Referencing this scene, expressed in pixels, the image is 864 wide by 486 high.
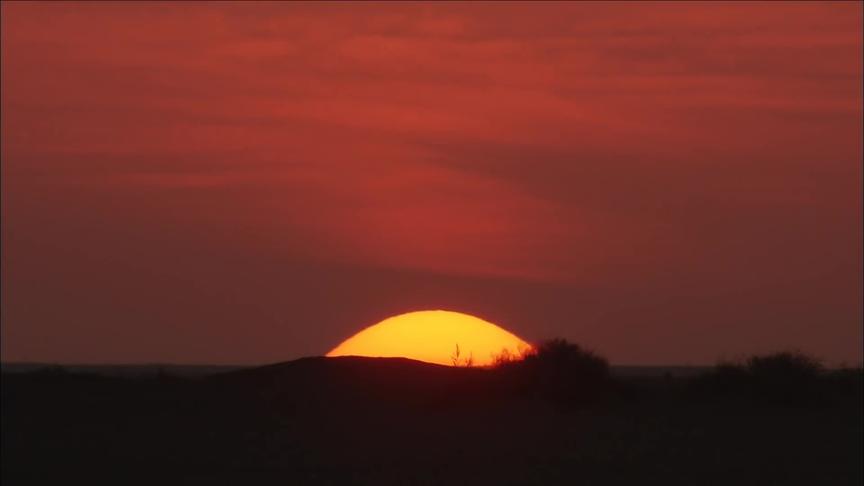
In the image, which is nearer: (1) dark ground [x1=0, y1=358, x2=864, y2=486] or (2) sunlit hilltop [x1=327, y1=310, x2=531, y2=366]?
(1) dark ground [x1=0, y1=358, x2=864, y2=486]

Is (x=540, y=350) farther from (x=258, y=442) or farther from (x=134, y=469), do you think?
(x=134, y=469)

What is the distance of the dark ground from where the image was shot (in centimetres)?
3250

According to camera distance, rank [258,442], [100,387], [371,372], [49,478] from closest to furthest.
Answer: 1. [49,478]
2. [258,442]
3. [371,372]
4. [100,387]

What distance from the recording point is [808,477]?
1278 inches

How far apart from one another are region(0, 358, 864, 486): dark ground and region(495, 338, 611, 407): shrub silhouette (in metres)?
0.47

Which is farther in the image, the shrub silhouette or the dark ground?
the shrub silhouette

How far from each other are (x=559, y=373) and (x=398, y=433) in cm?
661

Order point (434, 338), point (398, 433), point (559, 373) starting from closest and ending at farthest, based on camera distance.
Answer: point (398, 433)
point (559, 373)
point (434, 338)

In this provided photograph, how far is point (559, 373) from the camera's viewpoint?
139ft

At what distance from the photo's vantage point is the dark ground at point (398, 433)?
32.5 meters

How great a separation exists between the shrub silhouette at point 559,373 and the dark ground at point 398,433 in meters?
0.47

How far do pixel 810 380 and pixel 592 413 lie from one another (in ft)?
25.6

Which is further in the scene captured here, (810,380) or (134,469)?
(810,380)

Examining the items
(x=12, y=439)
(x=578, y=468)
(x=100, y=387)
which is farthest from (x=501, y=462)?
(x=100, y=387)
